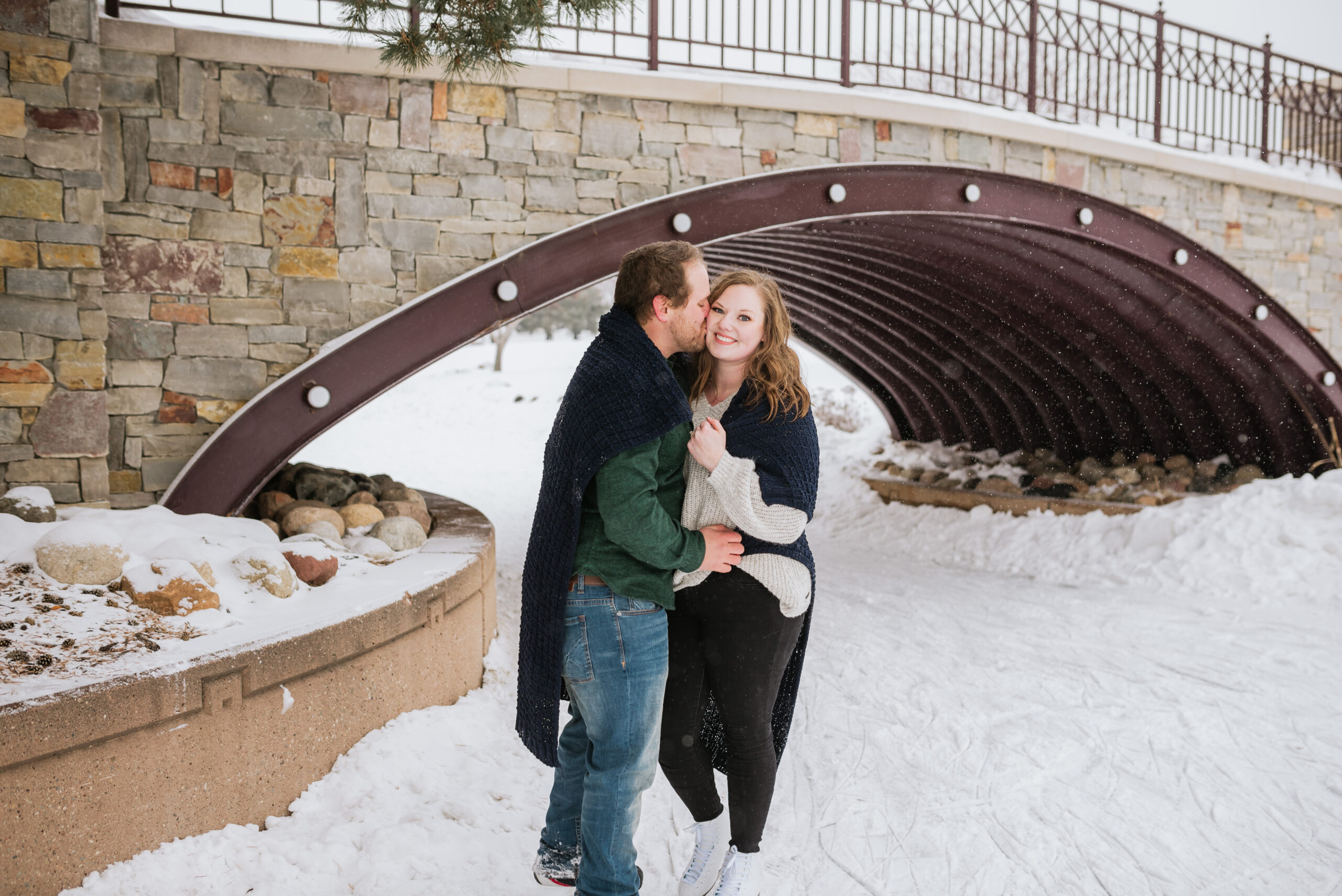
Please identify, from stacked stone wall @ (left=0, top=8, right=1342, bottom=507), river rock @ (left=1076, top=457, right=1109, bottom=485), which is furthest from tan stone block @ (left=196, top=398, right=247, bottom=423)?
river rock @ (left=1076, top=457, right=1109, bottom=485)

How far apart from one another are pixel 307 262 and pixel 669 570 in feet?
12.1

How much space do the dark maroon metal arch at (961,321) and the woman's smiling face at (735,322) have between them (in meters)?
3.20

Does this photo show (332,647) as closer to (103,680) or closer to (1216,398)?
(103,680)

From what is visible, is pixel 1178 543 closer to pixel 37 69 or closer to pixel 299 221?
pixel 299 221

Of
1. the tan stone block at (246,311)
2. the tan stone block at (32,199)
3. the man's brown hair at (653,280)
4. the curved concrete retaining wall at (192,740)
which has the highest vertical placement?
the tan stone block at (32,199)

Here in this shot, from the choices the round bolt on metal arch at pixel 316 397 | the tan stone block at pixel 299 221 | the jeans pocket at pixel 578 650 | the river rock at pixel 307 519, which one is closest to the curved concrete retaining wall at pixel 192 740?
the jeans pocket at pixel 578 650

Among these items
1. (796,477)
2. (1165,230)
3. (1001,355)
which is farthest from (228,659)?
(1001,355)

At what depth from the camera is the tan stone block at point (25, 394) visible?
427 cm

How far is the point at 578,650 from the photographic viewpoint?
7.22 feet

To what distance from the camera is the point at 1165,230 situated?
25.5ft

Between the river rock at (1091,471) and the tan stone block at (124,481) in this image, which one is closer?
the tan stone block at (124,481)

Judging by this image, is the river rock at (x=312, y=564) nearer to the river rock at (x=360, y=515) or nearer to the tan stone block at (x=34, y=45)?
the river rock at (x=360, y=515)

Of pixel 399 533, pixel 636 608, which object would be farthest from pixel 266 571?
pixel 636 608

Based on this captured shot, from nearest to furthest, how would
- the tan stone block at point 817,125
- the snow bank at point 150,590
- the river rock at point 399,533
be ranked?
the snow bank at point 150,590 < the river rock at point 399,533 < the tan stone block at point 817,125
